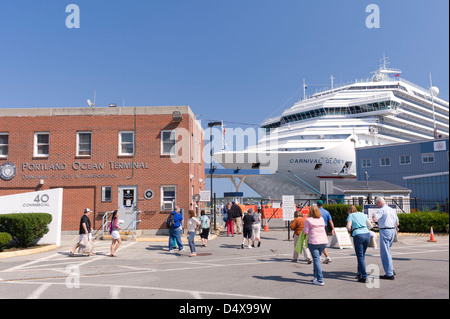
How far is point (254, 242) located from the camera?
1439 centimetres

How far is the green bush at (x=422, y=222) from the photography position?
16.9 metres

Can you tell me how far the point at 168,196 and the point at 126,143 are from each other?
142 inches

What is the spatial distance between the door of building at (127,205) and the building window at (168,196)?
1.44m

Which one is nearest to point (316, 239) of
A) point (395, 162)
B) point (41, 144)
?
point (41, 144)

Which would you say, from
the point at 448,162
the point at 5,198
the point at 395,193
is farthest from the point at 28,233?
the point at 395,193

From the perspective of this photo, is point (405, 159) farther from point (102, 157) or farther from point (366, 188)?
point (102, 157)

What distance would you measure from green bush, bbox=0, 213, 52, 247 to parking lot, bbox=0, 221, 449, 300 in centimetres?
109

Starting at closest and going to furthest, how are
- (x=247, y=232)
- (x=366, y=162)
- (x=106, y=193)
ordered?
1. (x=247, y=232)
2. (x=106, y=193)
3. (x=366, y=162)

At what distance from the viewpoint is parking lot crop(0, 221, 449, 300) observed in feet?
20.7

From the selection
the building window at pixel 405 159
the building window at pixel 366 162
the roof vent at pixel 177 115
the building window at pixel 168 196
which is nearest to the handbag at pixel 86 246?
the building window at pixel 168 196

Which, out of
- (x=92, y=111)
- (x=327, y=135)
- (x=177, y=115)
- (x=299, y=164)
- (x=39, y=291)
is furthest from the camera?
(x=327, y=135)

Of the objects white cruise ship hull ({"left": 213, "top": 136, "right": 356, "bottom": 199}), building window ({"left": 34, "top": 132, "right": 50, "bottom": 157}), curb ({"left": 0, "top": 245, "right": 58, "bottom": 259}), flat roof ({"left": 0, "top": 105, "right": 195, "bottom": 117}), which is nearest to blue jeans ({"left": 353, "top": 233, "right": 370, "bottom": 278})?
curb ({"left": 0, "top": 245, "right": 58, "bottom": 259})

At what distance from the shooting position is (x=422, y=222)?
56.0 ft

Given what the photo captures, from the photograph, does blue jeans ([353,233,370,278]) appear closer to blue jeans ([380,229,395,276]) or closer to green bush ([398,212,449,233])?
blue jeans ([380,229,395,276])
